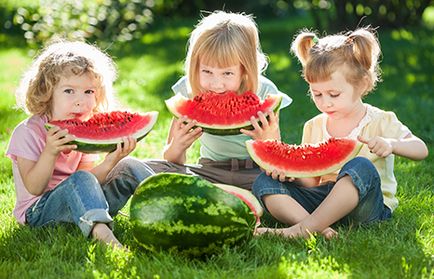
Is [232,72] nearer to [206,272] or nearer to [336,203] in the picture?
[336,203]

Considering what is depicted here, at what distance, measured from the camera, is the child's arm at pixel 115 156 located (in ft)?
14.4

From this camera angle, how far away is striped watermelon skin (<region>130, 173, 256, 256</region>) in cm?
362

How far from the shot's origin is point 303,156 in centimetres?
444

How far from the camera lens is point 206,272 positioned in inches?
137

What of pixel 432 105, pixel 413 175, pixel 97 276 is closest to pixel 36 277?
pixel 97 276

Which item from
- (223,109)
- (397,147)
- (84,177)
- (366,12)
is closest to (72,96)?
(84,177)

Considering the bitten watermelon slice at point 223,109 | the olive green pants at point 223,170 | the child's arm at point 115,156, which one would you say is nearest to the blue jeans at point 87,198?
the child's arm at point 115,156

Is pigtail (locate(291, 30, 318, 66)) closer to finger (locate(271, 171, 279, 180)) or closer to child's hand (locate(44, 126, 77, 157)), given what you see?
finger (locate(271, 171, 279, 180))

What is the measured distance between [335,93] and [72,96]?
155 centimetres

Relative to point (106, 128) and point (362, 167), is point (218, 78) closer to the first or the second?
point (106, 128)

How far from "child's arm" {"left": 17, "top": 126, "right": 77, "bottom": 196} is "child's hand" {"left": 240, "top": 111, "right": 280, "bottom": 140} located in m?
1.07

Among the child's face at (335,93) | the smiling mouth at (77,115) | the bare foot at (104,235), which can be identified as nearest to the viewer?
the bare foot at (104,235)

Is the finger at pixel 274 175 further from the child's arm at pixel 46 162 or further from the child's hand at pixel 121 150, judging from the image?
the child's arm at pixel 46 162

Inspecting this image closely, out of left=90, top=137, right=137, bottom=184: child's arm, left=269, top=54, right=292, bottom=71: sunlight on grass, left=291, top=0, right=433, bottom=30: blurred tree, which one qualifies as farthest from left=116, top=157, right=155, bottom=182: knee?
left=291, top=0, right=433, bottom=30: blurred tree
